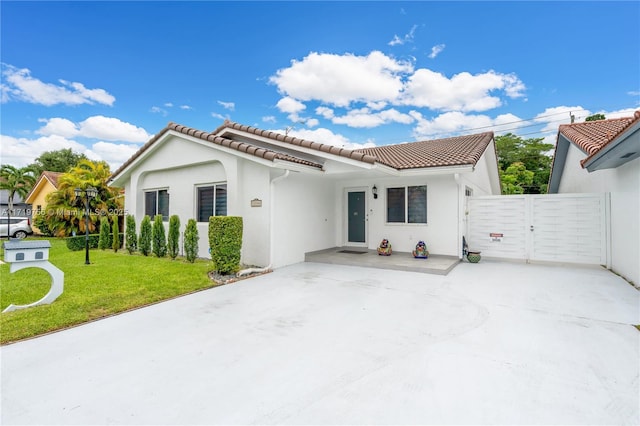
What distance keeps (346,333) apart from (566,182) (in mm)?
15900

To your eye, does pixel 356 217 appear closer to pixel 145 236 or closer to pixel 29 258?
pixel 145 236

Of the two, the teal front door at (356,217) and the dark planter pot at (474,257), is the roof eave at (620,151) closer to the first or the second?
the dark planter pot at (474,257)

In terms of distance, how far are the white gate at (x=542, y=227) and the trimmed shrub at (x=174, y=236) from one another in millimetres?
10782

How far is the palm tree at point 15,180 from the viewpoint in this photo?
86.4ft

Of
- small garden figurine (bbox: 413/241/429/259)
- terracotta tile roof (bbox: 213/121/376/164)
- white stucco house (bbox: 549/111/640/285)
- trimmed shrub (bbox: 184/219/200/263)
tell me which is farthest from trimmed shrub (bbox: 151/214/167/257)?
white stucco house (bbox: 549/111/640/285)

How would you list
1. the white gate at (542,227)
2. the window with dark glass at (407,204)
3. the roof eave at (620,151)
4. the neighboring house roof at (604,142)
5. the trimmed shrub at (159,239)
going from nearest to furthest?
the roof eave at (620,151) → the neighboring house roof at (604,142) → the white gate at (542,227) → the window with dark glass at (407,204) → the trimmed shrub at (159,239)

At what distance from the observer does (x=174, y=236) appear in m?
10.7

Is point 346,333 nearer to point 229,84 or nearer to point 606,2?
point 606,2

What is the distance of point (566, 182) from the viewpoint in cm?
1420

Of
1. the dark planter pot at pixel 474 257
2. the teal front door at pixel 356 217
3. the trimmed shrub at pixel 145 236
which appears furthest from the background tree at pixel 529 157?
the trimmed shrub at pixel 145 236

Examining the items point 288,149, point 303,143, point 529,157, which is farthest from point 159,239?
point 529,157

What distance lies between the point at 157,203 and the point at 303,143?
7.59 meters

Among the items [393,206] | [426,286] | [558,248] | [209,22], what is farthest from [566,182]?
[209,22]

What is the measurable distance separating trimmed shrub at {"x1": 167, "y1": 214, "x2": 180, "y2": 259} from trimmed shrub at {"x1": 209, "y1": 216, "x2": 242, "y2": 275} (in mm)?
3524
